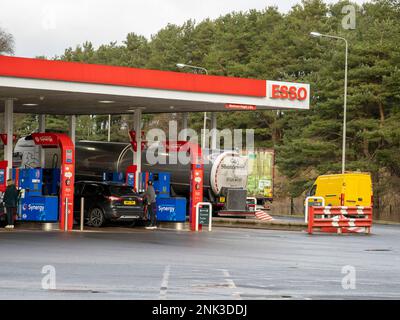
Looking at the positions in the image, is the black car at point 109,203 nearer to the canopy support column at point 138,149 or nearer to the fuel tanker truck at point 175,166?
the canopy support column at point 138,149

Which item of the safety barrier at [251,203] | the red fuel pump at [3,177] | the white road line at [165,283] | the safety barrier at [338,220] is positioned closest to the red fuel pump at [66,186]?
the red fuel pump at [3,177]

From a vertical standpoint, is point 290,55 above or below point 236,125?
above

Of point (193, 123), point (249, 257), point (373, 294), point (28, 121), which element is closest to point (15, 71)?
point (249, 257)

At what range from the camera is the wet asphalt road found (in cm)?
1564

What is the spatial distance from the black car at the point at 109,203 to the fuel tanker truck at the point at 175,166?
23.4 ft

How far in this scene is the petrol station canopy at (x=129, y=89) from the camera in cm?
3347

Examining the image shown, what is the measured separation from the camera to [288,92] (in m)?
40.0

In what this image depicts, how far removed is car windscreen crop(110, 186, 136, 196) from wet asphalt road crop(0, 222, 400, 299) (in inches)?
122

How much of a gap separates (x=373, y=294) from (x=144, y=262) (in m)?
7.09

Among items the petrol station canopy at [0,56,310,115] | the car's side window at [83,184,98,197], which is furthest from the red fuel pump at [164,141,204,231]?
the car's side window at [83,184,98,197]

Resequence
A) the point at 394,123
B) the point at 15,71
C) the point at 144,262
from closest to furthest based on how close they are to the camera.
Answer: the point at 144,262 < the point at 15,71 < the point at 394,123

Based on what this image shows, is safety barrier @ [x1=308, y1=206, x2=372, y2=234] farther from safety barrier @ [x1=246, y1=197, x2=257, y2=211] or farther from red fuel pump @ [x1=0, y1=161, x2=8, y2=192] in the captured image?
red fuel pump @ [x1=0, y1=161, x2=8, y2=192]

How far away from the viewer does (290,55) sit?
90750mm
